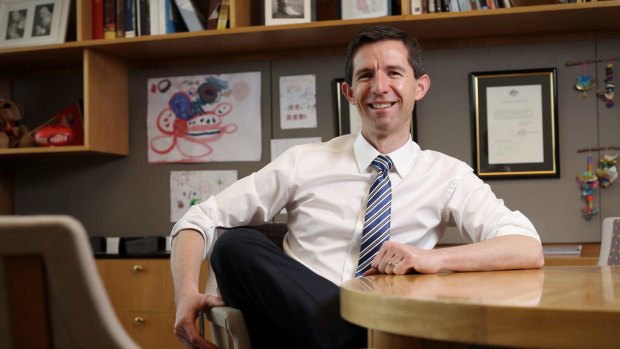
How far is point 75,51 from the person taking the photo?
303cm

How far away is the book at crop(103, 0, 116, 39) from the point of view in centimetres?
298

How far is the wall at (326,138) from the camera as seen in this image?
9.23 feet

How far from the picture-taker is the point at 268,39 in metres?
2.87

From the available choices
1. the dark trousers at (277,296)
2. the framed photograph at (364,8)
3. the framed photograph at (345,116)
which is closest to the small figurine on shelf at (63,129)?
the framed photograph at (345,116)

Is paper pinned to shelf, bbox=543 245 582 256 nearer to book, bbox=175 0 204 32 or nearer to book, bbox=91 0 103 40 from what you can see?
book, bbox=175 0 204 32

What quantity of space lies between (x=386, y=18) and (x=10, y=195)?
1897 millimetres

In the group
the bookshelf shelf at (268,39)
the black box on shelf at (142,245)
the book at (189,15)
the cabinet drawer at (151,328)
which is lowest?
the cabinet drawer at (151,328)

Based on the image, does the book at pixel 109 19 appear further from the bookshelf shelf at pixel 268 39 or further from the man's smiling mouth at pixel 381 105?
the man's smiling mouth at pixel 381 105

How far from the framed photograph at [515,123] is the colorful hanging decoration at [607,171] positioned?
154 millimetres

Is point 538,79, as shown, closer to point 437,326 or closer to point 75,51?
point 75,51

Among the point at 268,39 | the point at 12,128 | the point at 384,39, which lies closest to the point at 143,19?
the point at 268,39

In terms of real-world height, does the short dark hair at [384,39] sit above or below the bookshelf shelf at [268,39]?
below

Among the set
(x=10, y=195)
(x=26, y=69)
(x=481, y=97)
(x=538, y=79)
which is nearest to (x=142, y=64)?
(x=26, y=69)

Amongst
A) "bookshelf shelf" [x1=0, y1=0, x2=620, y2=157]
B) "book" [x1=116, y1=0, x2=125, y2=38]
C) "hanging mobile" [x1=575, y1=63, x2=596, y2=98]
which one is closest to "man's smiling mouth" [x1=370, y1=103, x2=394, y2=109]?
"bookshelf shelf" [x1=0, y1=0, x2=620, y2=157]
